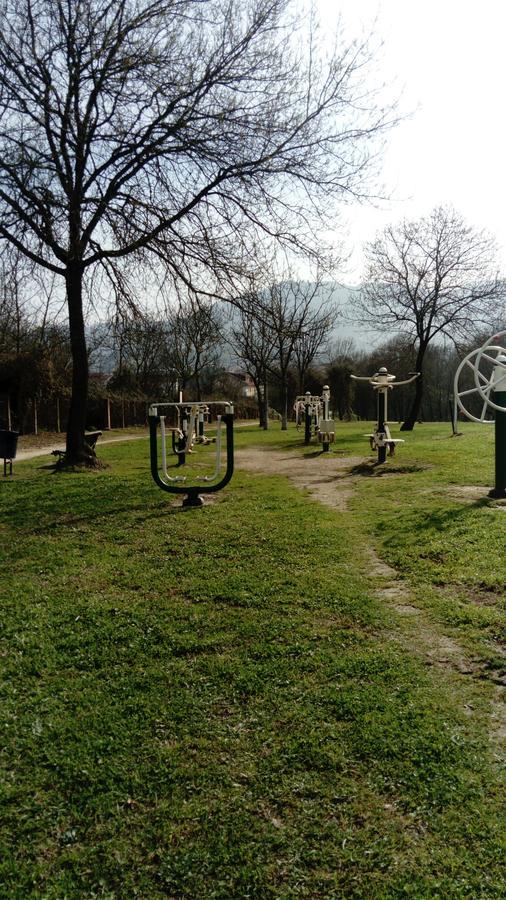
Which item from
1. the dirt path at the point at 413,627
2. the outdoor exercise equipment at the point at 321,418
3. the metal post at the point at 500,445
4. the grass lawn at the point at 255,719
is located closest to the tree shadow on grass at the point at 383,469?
the dirt path at the point at 413,627

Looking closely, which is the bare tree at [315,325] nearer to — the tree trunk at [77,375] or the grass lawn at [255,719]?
the tree trunk at [77,375]

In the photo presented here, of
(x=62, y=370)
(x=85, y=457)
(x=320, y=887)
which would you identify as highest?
(x=62, y=370)

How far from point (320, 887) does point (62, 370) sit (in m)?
24.3

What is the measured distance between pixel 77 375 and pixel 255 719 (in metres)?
10.5

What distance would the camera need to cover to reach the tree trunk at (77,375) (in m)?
11.7

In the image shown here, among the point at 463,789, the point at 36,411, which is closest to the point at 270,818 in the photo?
the point at 463,789

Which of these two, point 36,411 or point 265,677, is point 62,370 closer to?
point 36,411

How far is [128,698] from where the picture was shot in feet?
9.75

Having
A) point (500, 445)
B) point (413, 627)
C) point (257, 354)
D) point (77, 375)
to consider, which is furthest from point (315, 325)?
point (413, 627)

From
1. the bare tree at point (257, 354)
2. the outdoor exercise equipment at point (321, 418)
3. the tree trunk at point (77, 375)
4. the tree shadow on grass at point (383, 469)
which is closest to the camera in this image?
the tree shadow on grass at point (383, 469)

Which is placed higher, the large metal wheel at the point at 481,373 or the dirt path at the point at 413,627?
the large metal wheel at the point at 481,373

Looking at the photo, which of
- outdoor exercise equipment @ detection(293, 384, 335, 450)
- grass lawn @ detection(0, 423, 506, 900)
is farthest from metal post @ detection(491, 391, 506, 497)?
outdoor exercise equipment @ detection(293, 384, 335, 450)

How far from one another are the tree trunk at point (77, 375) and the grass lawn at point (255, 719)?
21.5 ft

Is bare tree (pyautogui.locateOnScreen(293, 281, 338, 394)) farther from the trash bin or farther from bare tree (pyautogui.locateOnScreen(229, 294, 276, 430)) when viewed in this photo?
the trash bin
